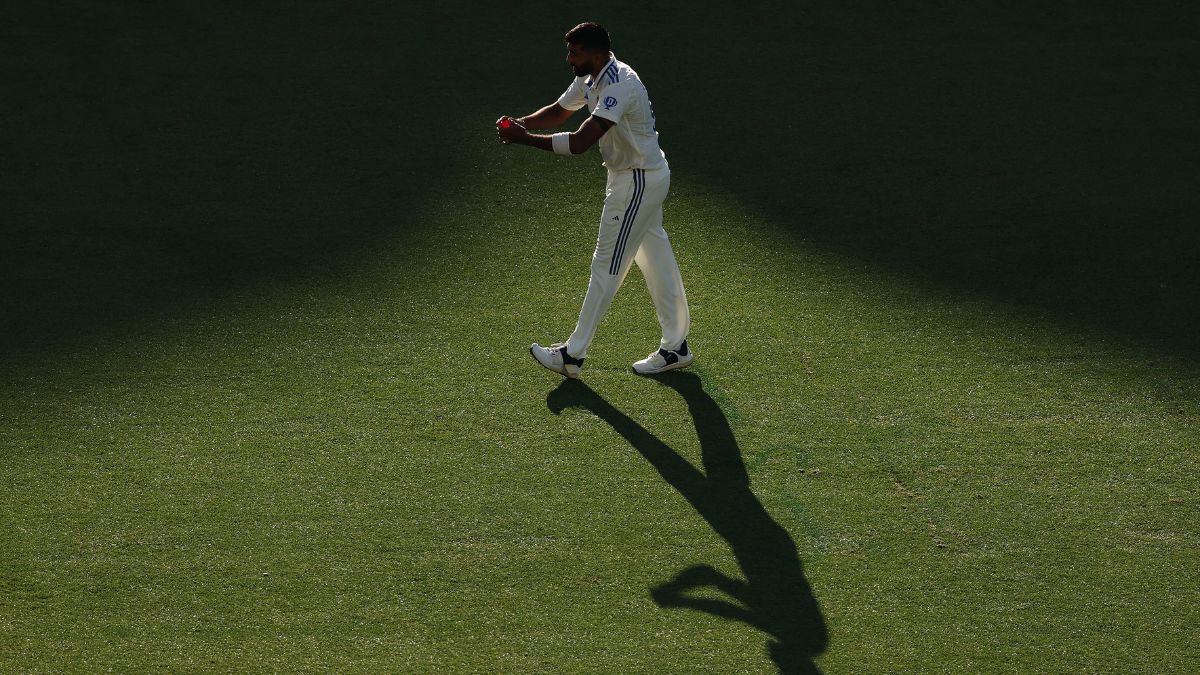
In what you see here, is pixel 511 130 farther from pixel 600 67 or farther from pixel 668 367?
pixel 668 367

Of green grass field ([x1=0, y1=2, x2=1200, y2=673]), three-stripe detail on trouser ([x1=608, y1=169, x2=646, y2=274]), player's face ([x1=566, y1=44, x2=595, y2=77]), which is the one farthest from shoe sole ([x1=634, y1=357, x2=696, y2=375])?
player's face ([x1=566, y1=44, x2=595, y2=77])

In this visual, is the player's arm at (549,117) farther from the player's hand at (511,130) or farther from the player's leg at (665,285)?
the player's leg at (665,285)

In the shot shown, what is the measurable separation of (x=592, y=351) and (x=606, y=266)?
1.63ft

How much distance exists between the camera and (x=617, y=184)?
5.12 m

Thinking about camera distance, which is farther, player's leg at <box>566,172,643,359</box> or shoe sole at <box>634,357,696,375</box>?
shoe sole at <box>634,357,696,375</box>

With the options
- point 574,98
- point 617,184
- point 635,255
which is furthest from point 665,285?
point 574,98

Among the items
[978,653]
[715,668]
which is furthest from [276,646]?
[978,653]

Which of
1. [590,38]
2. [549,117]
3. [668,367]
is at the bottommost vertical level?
[668,367]

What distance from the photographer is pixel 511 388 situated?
5.18 metres

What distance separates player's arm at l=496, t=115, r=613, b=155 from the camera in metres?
4.77

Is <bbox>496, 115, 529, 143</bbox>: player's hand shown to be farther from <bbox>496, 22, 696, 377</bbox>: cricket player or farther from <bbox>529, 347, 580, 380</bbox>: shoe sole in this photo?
<bbox>529, 347, 580, 380</bbox>: shoe sole

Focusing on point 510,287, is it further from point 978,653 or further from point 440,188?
point 978,653

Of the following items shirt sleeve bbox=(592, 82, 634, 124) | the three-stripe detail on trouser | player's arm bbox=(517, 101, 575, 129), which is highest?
shirt sleeve bbox=(592, 82, 634, 124)

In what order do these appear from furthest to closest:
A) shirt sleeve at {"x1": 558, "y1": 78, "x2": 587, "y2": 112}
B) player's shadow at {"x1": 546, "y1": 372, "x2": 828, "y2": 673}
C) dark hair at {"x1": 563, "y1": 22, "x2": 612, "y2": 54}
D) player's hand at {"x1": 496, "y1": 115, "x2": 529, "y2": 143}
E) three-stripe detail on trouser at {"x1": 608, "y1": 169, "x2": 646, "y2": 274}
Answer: shirt sleeve at {"x1": 558, "y1": 78, "x2": 587, "y2": 112} < three-stripe detail on trouser at {"x1": 608, "y1": 169, "x2": 646, "y2": 274} < dark hair at {"x1": 563, "y1": 22, "x2": 612, "y2": 54} < player's hand at {"x1": 496, "y1": 115, "x2": 529, "y2": 143} < player's shadow at {"x1": 546, "y1": 372, "x2": 828, "y2": 673}
